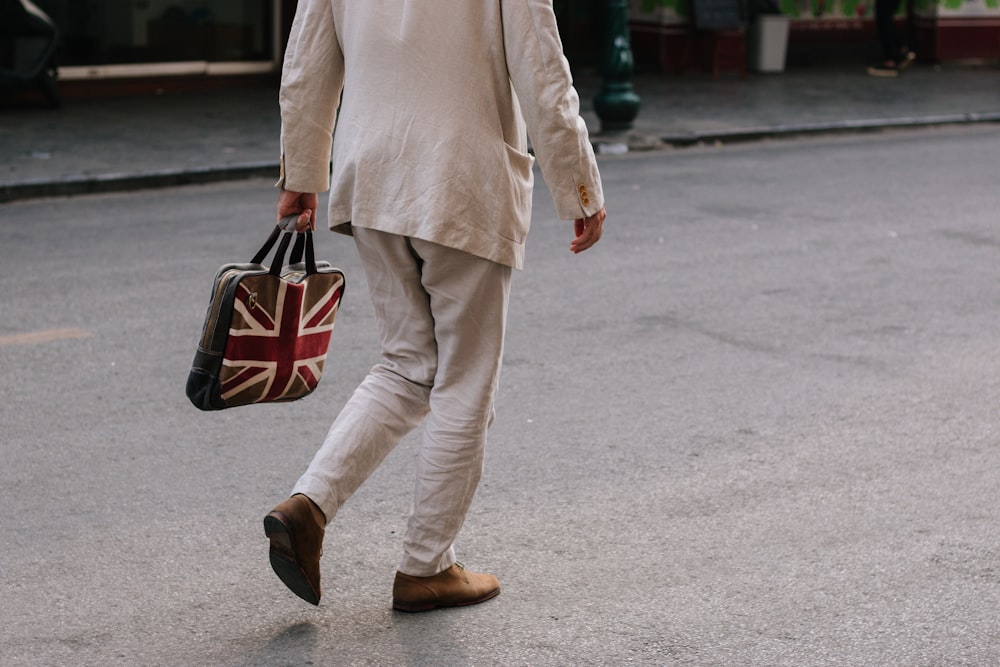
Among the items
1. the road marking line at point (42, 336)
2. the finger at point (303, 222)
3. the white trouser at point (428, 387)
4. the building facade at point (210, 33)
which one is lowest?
the building facade at point (210, 33)

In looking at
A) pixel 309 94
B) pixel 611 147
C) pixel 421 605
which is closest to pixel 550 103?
pixel 309 94

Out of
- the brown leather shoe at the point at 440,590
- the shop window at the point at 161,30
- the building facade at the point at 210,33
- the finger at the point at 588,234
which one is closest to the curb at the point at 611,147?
the building facade at the point at 210,33

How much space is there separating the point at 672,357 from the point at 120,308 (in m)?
2.72

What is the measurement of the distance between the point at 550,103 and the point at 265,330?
3.15 feet

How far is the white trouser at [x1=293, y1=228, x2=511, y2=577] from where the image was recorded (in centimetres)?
369

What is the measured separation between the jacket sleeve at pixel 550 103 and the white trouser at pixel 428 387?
282 mm

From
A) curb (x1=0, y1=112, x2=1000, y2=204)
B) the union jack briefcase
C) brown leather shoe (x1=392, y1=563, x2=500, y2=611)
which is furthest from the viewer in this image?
curb (x1=0, y1=112, x2=1000, y2=204)

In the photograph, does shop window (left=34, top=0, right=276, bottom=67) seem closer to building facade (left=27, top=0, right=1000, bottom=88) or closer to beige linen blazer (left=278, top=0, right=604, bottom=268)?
building facade (left=27, top=0, right=1000, bottom=88)

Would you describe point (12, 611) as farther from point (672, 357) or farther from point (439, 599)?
point (672, 357)

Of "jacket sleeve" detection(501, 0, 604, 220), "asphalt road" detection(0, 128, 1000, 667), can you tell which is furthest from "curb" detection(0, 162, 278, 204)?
"jacket sleeve" detection(501, 0, 604, 220)

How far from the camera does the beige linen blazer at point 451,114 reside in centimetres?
350

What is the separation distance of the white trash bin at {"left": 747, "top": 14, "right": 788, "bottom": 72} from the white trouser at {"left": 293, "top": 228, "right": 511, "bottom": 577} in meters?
17.1

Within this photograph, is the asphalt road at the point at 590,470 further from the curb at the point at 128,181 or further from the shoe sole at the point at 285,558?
the curb at the point at 128,181

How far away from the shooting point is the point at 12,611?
3.79 metres
